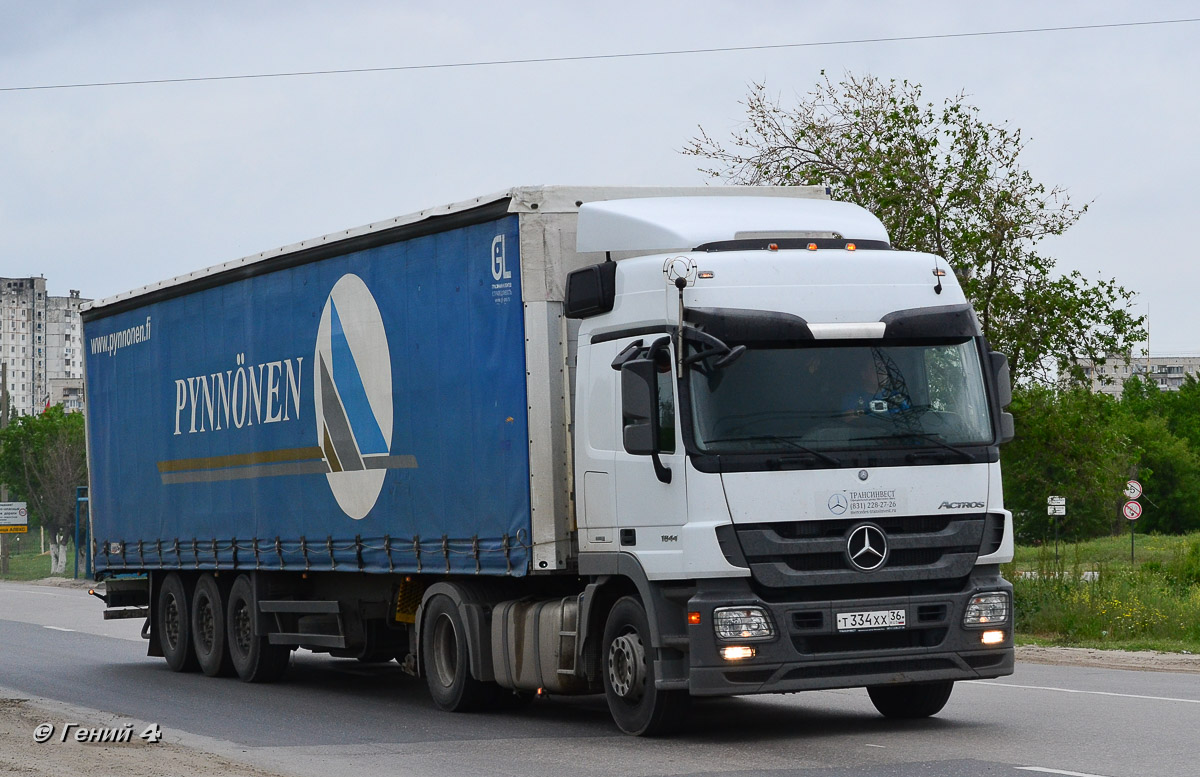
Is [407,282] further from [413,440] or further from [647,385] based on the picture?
[647,385]

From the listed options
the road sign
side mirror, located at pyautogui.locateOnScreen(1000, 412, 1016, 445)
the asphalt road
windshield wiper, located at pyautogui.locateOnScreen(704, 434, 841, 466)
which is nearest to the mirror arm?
windshield wiper, located at pyautogui.locateOnScreen(704, 434, 841, 466)

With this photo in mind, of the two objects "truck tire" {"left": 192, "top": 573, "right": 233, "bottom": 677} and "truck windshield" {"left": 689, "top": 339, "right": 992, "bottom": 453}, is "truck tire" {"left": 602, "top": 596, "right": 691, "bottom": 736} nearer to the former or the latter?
"truck windshield" {"left": 689, "top": 339, "right": 992, "bottom": 453}

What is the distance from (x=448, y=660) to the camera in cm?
1306

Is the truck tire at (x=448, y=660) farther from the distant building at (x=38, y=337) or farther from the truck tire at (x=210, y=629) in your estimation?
the distant building at (x=38, y=337)

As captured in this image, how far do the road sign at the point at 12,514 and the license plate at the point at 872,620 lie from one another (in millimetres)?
57114

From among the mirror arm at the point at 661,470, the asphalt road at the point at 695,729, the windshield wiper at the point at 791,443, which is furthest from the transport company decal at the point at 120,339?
the windshield wiper at the point at 791,443

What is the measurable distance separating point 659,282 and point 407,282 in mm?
3410

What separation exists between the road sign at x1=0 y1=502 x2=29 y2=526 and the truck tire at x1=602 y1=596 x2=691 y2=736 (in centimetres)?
5576

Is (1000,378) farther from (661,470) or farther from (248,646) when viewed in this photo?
(248,646)

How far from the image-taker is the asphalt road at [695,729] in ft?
31.4

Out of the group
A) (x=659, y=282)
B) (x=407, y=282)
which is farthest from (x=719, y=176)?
(x=659, y=282)

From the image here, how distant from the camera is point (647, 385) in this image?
33.7 ft

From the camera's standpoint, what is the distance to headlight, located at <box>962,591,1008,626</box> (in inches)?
415

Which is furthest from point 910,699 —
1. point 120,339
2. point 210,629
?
point 120,339
